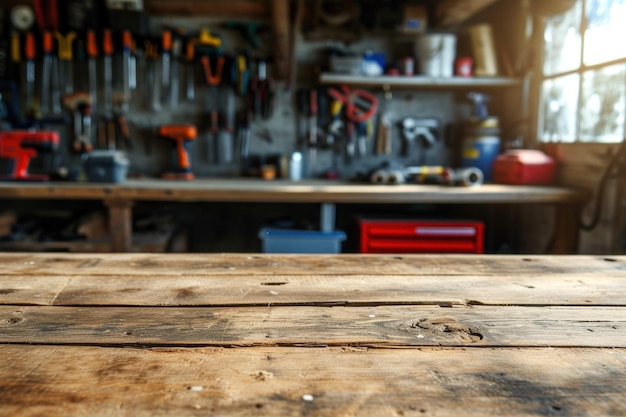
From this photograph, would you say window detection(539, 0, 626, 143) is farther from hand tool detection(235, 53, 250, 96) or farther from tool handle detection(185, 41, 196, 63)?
tool handle detection(185, 41, 196, 63)

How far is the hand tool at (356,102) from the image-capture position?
3357 millimetres

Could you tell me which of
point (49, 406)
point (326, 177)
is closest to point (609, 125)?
point (326, 177)

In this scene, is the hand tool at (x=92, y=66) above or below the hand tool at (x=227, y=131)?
above

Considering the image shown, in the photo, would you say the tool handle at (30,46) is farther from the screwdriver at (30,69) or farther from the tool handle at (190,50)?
the tool handle at (190,50)

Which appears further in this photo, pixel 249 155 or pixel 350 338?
pixel 249 155

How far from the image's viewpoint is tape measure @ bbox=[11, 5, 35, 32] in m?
3.10

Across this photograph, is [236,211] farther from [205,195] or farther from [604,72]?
[604,72]

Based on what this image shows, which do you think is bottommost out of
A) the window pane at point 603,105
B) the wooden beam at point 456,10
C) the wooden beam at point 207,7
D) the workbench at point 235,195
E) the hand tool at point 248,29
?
the workbench at point 235,195

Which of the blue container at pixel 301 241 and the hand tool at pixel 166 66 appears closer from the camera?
the blue container at pixel 301 241

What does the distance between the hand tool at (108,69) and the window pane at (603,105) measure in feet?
8.92

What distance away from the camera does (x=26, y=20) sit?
3.11 meters

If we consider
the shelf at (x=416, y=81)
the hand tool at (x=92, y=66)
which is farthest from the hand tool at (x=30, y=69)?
the shelf at (x=416, y=81)

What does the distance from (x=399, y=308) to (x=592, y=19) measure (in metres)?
2.50

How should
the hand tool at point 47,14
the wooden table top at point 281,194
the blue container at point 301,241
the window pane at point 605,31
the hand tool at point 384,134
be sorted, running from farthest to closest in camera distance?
the hand tool at point 384,134, the hand tool at point 47,14, the blue container at point 301,241, the wooden table top at point 281,194, the window pane at point 605,31
